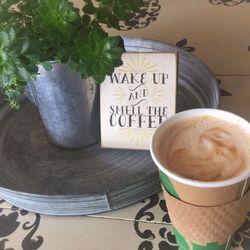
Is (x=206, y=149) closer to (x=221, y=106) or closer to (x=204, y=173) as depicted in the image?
(x=204, y=173)

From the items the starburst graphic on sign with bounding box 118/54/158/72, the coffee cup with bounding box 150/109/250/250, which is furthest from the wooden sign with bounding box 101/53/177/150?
the coffee cup with bounding box 150/109/250/250

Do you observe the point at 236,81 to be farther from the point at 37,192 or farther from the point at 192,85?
the point at 37,192

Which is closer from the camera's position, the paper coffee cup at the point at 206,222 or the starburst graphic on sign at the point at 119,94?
the paper coffee cup at the point at 206,222

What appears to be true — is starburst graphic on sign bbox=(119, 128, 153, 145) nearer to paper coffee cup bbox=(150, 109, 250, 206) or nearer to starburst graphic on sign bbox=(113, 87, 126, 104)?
starburst graphic on sign bbox=(113, 87, 126, 104)

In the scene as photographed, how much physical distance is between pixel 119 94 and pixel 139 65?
0.05 meters

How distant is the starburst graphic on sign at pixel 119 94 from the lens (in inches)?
23.8

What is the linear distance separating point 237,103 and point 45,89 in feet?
1.03

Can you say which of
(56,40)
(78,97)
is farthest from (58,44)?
(78,97)

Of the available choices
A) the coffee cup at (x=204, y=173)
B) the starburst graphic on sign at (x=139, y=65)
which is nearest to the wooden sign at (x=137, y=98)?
the starburst graphic on sign at (x=139, y=65)

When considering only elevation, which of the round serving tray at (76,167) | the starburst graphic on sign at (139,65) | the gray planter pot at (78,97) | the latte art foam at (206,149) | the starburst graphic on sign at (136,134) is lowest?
the round serving tray at (76,167)

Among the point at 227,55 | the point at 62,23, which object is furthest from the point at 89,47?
the point at 227,55

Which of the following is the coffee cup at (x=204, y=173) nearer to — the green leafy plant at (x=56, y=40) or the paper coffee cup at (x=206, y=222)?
the paper coffee cup at (x=206, y=222)

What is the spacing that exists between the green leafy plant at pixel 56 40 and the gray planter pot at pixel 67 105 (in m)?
0.05

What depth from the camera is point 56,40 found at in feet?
1.65
